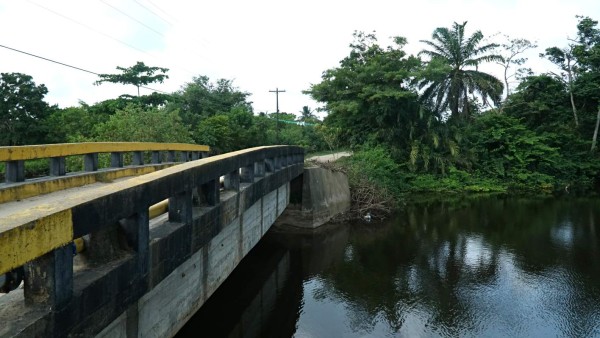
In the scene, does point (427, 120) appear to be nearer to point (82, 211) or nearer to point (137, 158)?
point (137, 158)

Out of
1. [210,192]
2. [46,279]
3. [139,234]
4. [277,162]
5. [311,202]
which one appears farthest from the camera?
[311,202]

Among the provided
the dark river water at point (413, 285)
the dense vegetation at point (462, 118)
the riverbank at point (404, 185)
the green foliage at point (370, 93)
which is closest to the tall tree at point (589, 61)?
the dense vegetation at point (462, 118)

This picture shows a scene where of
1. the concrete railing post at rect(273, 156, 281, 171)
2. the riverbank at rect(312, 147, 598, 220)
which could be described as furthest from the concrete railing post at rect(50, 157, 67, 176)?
the riverbank at rect(312, 147, 598, 220)

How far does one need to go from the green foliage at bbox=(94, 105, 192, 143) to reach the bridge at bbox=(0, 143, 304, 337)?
13752 millimetres

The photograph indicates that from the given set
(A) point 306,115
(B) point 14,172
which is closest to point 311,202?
(B) point 14,172

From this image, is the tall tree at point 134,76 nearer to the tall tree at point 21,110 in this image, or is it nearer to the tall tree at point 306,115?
the tall tree at point 21,110

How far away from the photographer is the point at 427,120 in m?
28.7

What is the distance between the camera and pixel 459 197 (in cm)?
2531

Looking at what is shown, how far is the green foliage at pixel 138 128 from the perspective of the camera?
2131 cm

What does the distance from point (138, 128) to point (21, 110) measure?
949 centimetres

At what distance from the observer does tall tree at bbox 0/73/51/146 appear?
2477cm

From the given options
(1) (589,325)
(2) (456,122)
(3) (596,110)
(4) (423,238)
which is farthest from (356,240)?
(3) (596,110)

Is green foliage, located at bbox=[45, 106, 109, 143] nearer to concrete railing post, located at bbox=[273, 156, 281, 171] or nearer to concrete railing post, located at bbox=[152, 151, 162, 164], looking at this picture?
concrete railing post, located at bbox=[152, 151, 162, 164]

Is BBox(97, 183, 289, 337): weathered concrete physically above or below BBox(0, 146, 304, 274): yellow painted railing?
below
